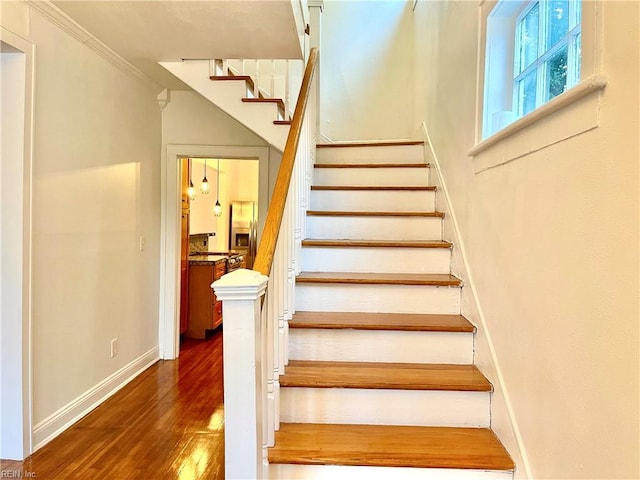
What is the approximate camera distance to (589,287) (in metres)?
1.12

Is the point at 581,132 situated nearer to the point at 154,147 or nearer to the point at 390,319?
the point at 390,319

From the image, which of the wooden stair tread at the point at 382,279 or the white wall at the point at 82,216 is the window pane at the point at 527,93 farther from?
the white wall at the point at 82,216

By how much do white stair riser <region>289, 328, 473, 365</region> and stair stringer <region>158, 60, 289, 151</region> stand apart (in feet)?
4.95

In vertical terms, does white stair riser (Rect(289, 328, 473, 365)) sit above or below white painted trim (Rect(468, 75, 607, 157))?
below

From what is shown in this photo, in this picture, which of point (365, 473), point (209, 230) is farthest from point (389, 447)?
point (209, 230)

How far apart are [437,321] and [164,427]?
1648 mm

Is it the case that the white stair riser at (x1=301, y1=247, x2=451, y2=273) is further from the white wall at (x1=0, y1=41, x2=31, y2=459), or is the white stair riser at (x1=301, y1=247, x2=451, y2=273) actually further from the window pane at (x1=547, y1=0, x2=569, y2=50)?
the white wall at (x1=0, y1=41, x2=31, y2=459)

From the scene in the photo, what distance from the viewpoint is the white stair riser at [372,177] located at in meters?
3.06

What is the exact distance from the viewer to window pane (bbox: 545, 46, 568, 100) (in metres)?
1.46

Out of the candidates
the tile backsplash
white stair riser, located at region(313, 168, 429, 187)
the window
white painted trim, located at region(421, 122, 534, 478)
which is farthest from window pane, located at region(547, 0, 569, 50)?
the tile backsplash

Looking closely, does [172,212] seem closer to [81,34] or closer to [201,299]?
[201,299]

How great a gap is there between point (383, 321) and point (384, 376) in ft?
0.97

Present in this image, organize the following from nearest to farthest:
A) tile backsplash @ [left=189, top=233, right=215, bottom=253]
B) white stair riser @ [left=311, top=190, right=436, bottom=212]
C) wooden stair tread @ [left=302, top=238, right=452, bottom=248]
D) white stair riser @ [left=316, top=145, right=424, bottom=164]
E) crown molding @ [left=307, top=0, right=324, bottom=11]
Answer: wooden stair tread @ [left=302, top=238, right=452, bottom=248] → white stair riser @ [left=311, top=190, right=436, bottom=212] → white stair riser @ [left=316, top=145, right=424, bottom=164] → crown molding @ [left=307, top=0, right=324, bottom=11] → tile backsplash @ [left=189, top=233, right=215, bottom=253]

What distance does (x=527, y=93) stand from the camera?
70.2 inches
